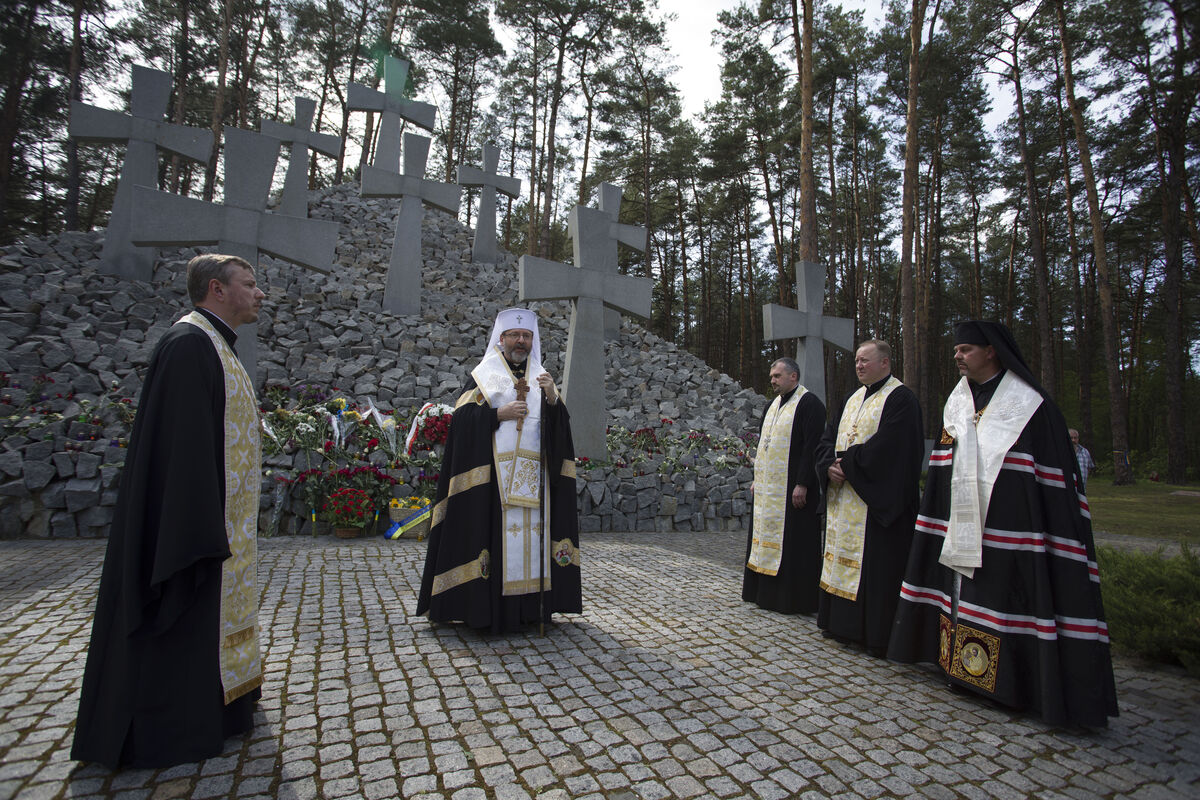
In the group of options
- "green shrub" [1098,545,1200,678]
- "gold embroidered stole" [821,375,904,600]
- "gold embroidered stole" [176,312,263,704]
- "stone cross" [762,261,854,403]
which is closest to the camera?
"gold embroidered stole" [176,312,263,704]

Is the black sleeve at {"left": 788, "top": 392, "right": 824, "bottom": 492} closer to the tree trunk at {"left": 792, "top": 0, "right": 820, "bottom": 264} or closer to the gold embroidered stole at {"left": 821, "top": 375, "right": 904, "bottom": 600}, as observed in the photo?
the gold embroidered stole at {"left": 821, "top": 375, "right": 904, "bottom": 600}

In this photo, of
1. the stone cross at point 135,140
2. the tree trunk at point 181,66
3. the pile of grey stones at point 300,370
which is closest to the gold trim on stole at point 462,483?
the pile of grey stones at point 300,370

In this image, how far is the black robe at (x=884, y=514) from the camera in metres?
4.18

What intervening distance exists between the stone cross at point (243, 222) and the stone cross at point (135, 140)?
14.4ft

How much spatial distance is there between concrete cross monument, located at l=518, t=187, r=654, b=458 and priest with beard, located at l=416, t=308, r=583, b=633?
4.79 meters

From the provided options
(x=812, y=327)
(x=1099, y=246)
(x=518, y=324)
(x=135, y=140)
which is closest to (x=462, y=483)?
(x=518, y=324)

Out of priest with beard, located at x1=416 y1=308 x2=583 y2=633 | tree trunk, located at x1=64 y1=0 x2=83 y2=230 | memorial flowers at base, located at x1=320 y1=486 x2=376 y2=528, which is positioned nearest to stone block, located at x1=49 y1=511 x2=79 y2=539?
memorial flowers at base, located at x1=320 y1=486 x2=376 y2=528

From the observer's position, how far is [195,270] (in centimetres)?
289

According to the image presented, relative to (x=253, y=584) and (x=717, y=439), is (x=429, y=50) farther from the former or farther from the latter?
(x=253, y=584)

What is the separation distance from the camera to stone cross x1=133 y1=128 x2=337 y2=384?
830 cm

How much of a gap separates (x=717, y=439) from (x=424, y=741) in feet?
31.4

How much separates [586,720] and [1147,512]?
13.6m

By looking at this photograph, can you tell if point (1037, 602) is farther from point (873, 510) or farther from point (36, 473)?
point (36, 473)

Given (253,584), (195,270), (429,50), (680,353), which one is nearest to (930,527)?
(253,584)
